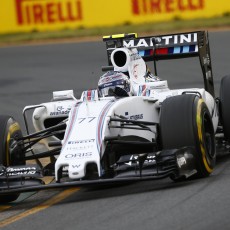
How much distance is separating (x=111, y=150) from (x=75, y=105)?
0.74 m

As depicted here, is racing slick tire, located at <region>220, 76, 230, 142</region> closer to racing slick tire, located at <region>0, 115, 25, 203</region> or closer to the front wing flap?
the front wing flap

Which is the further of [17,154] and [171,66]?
[171,66]

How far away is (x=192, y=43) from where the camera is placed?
11977 millimetres

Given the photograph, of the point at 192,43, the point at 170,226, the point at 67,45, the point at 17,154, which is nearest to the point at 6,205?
the point at 17,154

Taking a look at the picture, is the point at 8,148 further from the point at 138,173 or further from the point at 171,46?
the point at 171,46

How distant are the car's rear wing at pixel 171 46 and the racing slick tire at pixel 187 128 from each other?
2.17 m

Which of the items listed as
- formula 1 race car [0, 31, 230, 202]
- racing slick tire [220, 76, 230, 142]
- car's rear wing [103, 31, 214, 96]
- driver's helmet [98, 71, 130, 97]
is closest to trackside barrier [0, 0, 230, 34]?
car's rear wing [103, 31, 214, 96]

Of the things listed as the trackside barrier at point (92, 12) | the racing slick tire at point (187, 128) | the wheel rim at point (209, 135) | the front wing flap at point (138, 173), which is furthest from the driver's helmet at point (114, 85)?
the trackside barrier at point (92, 12)

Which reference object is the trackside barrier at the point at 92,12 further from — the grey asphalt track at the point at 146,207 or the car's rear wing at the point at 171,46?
the grey asphalt track at the point at 146,207

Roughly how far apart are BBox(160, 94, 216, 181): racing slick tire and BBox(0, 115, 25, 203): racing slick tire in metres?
1.59

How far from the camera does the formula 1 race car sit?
30.1 feet

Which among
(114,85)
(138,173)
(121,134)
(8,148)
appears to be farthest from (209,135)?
(8,148)

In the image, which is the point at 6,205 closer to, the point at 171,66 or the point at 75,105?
the point at 75,105

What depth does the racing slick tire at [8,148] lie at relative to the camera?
9922 millimetres
